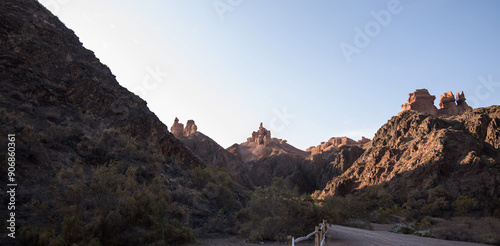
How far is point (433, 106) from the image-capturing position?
67812 millimetres

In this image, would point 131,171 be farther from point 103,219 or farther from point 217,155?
point 217,155

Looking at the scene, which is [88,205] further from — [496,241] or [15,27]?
[496,241]

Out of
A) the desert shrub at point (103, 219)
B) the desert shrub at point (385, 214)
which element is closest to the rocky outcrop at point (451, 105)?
the desert shrub at point (385, 214)

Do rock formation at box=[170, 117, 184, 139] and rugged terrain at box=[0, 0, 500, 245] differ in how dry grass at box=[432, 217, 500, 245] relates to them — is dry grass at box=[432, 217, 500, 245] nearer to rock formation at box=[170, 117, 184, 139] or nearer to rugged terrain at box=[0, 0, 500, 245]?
rugged terrain at box=[0, 0, 500, 245]

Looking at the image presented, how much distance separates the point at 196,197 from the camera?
16.7 metres

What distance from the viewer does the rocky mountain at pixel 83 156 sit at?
912cm

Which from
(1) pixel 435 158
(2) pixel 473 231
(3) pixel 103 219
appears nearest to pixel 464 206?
(1) pixel 435 158

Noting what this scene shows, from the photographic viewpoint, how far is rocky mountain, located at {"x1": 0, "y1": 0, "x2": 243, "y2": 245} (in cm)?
912

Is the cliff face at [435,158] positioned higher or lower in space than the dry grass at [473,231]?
higher

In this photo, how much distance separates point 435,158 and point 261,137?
221 feet

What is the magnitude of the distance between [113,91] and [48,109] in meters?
6.49

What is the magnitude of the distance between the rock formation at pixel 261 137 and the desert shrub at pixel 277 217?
265ft

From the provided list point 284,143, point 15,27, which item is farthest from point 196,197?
point 284,143

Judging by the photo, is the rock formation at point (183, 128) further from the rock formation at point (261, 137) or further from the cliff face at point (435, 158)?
the cliff face at point (435, 158)
